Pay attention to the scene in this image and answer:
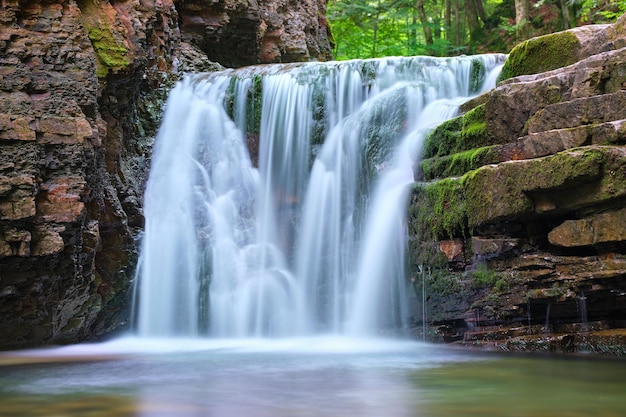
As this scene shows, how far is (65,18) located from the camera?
7.89m

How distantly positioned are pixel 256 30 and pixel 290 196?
634 cm

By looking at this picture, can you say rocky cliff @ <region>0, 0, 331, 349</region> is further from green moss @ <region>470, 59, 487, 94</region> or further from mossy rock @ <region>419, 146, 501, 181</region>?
green moss @ <region>470, 59, 487, 94</region>

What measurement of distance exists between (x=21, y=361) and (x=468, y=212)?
16.8ft

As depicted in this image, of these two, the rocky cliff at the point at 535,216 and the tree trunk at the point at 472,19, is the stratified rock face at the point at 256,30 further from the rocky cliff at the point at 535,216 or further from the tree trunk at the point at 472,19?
the rocky cliff at the point at 535,216

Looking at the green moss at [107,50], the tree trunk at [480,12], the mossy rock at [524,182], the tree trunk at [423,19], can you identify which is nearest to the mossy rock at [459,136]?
the mossy rock at [524,182]

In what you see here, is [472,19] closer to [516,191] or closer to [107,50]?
[107,50]

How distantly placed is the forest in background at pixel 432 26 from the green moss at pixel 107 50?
1082 cm

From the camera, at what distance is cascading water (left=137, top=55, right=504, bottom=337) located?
8258mm

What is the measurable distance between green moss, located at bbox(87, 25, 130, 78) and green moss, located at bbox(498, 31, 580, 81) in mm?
5483

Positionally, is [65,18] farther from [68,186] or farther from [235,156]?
[235,156]

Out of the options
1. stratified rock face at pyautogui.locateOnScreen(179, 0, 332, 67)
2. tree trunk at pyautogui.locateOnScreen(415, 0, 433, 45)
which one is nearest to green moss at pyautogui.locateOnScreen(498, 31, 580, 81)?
stratified rock face at pyautogui.locateOnScreen(179, 0, 332, 67)

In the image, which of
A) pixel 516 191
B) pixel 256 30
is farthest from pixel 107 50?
pixel 256 30

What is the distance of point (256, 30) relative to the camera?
14391 millimetres

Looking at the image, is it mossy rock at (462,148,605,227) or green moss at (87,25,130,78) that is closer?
mossy rock at (462,148,605,227)
